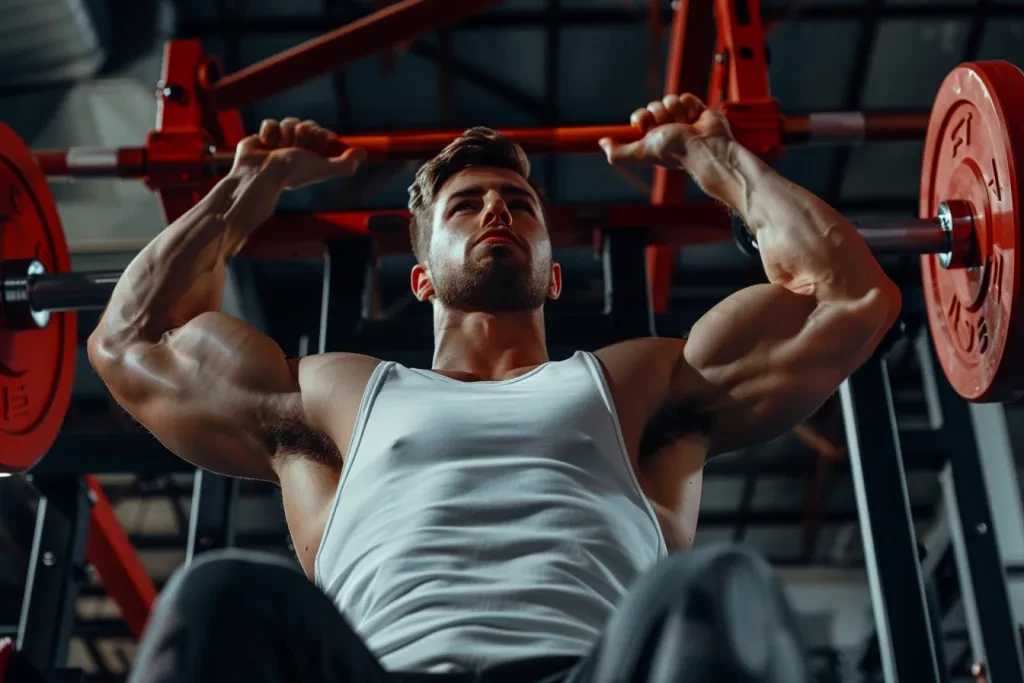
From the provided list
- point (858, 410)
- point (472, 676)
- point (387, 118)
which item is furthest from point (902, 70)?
point (472, 676)

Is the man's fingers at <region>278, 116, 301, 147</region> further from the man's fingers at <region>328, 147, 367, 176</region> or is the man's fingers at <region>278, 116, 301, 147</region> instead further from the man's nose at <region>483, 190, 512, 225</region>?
the man's nose at <region>483, 190, 512, 225</region>

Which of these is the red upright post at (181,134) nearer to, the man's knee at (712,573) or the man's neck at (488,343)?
the man's neck at (488,343)

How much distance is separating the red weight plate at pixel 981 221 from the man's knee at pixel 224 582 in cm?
122

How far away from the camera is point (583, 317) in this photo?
2.16 meters

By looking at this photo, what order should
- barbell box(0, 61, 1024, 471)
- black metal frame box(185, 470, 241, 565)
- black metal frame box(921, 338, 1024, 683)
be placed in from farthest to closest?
black metal frame box(185, 470, 241, 565)
black metal frame box(921, 338, 1024, 683)
barbell box(0, 61, 1024, 471)

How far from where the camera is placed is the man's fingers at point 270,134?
192 cm

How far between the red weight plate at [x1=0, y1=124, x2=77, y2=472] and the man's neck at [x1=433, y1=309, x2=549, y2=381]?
0.74 meters

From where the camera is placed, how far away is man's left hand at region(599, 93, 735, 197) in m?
1.82

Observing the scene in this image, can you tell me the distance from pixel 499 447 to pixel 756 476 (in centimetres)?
614

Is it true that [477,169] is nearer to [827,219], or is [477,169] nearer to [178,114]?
[827,219]

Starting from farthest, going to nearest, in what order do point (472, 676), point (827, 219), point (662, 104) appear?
point (662, 104)
point (827, 219)
point (472, 676)

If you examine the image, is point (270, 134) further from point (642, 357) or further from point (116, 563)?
point (116, 563)

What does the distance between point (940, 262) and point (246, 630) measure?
4.76ft

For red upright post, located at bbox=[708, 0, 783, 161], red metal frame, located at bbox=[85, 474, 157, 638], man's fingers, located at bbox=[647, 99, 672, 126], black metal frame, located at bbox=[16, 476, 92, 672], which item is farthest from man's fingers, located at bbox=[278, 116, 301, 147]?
red metal frame, located at bbox=[85, 474, 157, 638]
